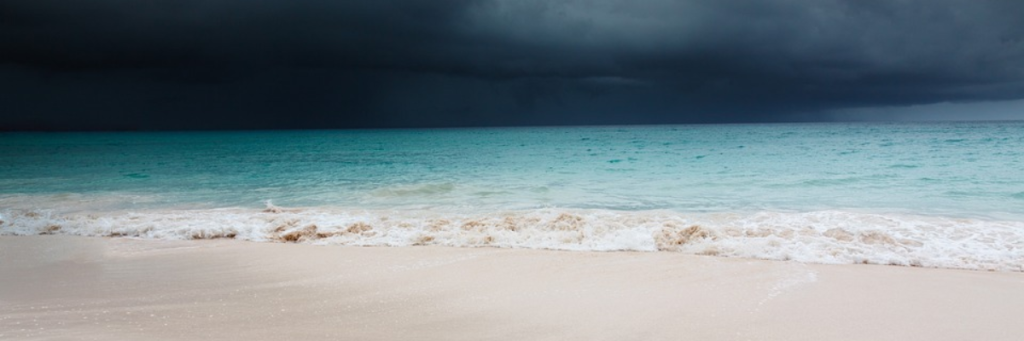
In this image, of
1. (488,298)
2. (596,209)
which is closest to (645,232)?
(596,209)

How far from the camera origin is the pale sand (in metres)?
3.93

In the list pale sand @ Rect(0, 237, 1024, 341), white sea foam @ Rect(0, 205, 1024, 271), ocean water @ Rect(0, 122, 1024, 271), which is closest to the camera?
pale sand @ Rect(0, 237, 1024, 341)

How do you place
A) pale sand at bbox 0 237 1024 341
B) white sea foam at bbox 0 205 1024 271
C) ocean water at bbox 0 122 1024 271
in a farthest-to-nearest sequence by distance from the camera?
ocean water at bbox 0 122 1024 271
white sea foam at bbox 0 205 1024 271
pale sand at bbox 0 237 1024 341

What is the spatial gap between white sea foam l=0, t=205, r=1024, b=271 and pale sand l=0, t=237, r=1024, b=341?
474 mm

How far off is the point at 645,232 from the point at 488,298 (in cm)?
350

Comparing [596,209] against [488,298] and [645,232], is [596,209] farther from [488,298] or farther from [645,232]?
[488,298]

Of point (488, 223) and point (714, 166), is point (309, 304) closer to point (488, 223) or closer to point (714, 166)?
point (488, 223)

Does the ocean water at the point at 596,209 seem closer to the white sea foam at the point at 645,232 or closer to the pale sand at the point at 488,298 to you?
the white sea foam at the point at 645,232

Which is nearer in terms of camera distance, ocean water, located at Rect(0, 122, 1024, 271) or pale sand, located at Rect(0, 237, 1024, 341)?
pale sand, located at Rect(0, 237, 1024, 341)

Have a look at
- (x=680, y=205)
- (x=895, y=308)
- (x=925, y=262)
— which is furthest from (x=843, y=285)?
(x=680, y=205)

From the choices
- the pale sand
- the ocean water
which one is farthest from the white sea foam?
the pale sand

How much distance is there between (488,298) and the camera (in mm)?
4785

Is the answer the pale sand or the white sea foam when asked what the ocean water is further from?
the pale sand

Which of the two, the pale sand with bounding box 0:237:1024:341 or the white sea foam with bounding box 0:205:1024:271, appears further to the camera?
the white sea foam with bounding box 0:205:1024:271
